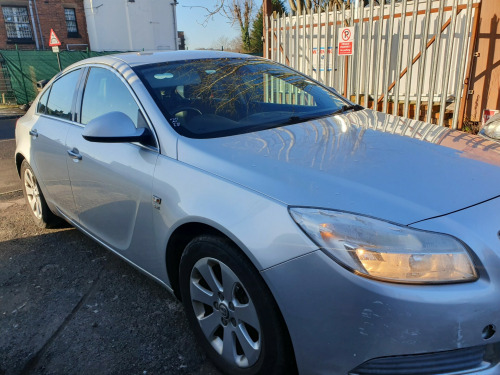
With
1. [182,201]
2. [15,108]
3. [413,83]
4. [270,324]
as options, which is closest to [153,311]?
[182,201]

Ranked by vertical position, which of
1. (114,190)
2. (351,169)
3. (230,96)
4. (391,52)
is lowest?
(114,190)

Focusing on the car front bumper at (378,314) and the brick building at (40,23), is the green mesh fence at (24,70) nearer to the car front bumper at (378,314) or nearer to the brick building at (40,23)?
the brick building at (40,23)

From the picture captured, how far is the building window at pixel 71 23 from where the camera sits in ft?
77.4

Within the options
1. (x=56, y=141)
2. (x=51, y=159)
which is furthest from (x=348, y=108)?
(x=51, y=159)

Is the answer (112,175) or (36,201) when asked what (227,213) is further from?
(36,201)

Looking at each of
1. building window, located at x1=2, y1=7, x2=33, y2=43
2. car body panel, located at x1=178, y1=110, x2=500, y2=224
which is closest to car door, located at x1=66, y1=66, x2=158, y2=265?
car body panel, located at x1=178, y1=110, x2=500, y2=224

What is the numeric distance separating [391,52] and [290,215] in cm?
629

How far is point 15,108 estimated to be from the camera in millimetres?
15867

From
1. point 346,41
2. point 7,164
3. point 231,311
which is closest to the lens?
point 231,311

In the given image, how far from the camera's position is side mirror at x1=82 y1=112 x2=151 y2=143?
228 centimetres

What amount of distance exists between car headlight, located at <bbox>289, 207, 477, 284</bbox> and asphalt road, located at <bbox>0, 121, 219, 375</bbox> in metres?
1.13

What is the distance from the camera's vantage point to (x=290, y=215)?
161 cm

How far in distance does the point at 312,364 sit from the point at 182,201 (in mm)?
930

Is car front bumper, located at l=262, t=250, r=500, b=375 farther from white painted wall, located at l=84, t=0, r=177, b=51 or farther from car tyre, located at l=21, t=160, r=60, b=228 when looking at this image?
white painted wall, located at l=84, t=0, r=177, b=51
